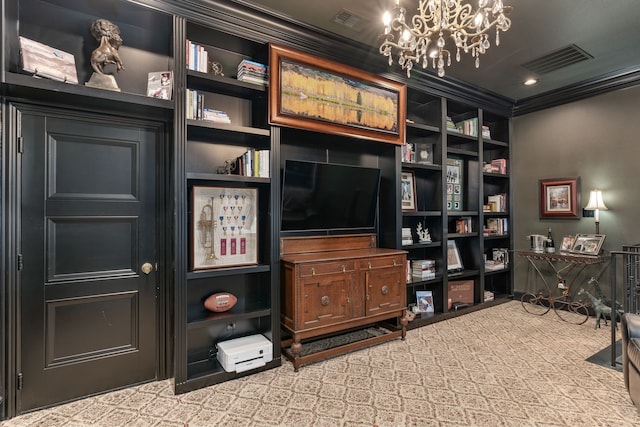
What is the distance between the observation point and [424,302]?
4062mm

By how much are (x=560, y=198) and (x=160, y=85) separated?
16.8ft

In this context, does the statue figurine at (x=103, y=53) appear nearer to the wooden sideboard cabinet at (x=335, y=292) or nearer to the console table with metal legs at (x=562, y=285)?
the wooden sideboard cabinet at (x=335, y=292)

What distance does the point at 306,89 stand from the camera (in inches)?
118

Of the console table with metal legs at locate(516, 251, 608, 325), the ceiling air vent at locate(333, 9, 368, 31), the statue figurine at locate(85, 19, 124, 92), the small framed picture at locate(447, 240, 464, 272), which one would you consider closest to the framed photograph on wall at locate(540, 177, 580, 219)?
the console table with metal legs at locate(516, 251, 608, 325)

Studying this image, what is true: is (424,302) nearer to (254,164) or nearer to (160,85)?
(254,164)

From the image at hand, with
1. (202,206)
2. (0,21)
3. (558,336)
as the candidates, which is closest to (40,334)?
(202,206)

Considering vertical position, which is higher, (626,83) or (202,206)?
(626,83)

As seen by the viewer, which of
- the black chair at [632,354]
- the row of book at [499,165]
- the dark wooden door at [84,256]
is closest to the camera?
the black chair at [632,354]

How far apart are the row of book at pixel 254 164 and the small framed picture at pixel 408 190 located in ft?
6.23

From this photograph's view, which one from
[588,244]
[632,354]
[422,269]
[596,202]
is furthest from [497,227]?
[632,354]

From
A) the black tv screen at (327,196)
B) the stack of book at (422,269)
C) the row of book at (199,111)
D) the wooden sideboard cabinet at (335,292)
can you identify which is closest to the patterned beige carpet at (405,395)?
the wooden sideboard cabinet at (335,292)

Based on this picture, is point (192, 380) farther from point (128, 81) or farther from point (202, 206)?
point (128, 81)

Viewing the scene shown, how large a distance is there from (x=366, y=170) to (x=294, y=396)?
2.27 meters

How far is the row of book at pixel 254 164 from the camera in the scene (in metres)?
2.76
